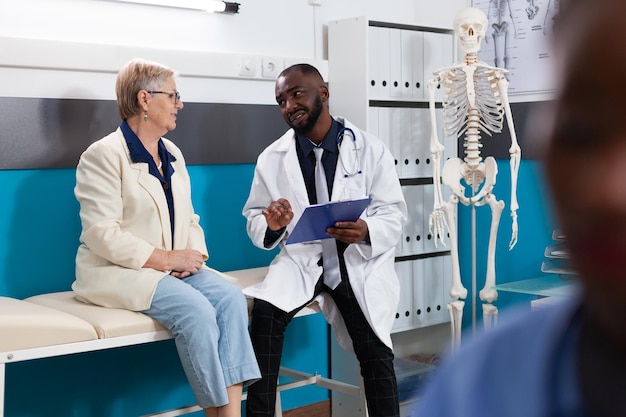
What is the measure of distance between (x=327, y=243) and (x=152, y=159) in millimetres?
696

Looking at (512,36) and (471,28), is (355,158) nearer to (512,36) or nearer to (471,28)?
(471,28)

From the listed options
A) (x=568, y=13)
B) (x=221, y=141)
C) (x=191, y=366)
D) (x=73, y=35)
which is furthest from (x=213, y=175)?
(x=568, y=13)

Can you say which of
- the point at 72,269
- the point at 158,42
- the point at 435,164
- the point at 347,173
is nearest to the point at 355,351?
the point at 347,173

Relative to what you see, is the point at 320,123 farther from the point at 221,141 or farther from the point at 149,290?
the point at 149,290

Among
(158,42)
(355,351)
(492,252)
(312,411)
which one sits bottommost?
(312,411)

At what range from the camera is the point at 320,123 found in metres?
2.99

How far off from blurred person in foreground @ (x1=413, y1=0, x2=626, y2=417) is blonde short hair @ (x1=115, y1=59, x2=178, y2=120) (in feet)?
8.35

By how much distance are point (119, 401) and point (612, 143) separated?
294 centimetres

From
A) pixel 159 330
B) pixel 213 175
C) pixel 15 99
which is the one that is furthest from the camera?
pixel 213 175

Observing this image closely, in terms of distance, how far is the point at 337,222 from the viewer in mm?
2760

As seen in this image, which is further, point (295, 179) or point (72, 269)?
point (295, 179)

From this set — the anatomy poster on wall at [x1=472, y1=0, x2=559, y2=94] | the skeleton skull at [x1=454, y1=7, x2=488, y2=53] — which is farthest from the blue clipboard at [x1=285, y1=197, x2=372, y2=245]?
the anatomy poster on wall at [x1=472, y1=0, x2=559, y2=94]

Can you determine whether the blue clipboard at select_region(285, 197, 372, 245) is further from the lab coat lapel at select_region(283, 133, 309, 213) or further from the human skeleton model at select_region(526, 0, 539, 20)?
the human skeleton model at select_region(526, 0, 539, 20)

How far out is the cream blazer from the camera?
97.3 inches
